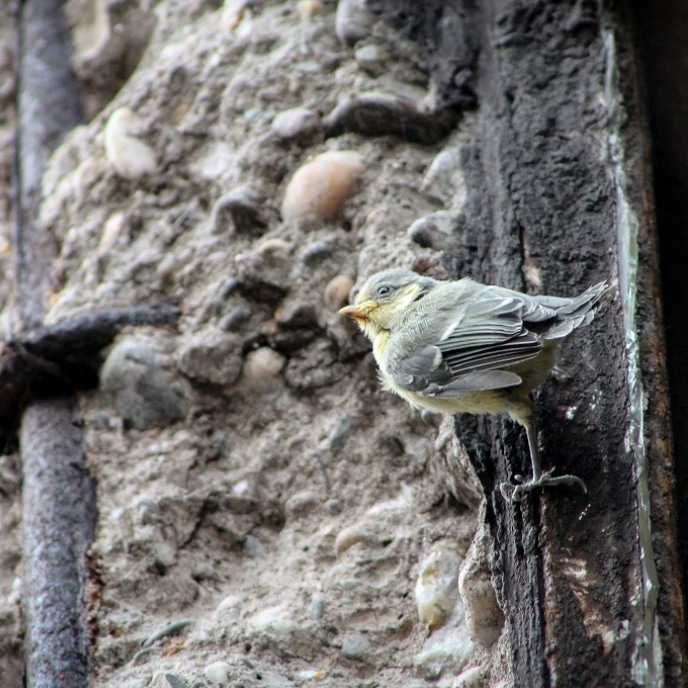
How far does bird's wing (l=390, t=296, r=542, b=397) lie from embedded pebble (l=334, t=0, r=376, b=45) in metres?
1.62

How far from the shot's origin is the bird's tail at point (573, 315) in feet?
9.14

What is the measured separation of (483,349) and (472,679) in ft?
3.18

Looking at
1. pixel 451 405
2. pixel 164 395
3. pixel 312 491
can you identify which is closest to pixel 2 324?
pixel 164 395

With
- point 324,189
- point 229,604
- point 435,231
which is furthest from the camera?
point 324,189

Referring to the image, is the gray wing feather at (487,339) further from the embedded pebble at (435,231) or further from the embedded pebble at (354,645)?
the embedded pebble at (354,645)

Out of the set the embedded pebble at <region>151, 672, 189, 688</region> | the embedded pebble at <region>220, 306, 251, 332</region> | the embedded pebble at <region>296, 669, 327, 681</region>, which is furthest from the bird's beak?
the embedded pebble at <region>151, 672, 189, 688</region>

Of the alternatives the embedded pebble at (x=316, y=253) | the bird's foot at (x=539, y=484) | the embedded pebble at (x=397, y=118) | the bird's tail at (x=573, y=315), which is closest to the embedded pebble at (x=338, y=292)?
the embedded pebble at (x=316, y=253)

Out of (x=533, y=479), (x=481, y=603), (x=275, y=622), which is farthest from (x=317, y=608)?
(x=533, y=479)

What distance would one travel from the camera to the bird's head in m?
3.35

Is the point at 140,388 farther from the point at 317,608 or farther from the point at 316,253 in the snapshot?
the point at 317,608

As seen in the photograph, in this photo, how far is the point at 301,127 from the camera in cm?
396

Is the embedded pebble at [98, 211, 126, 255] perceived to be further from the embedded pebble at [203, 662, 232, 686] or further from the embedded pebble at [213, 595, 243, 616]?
the embedded pebble at [203, 662, 232, 686]

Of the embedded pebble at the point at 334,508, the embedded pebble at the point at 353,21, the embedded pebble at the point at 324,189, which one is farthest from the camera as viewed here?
the embedded pebble at the point at 353,21

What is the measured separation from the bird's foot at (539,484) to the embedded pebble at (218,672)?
0.95 meters
